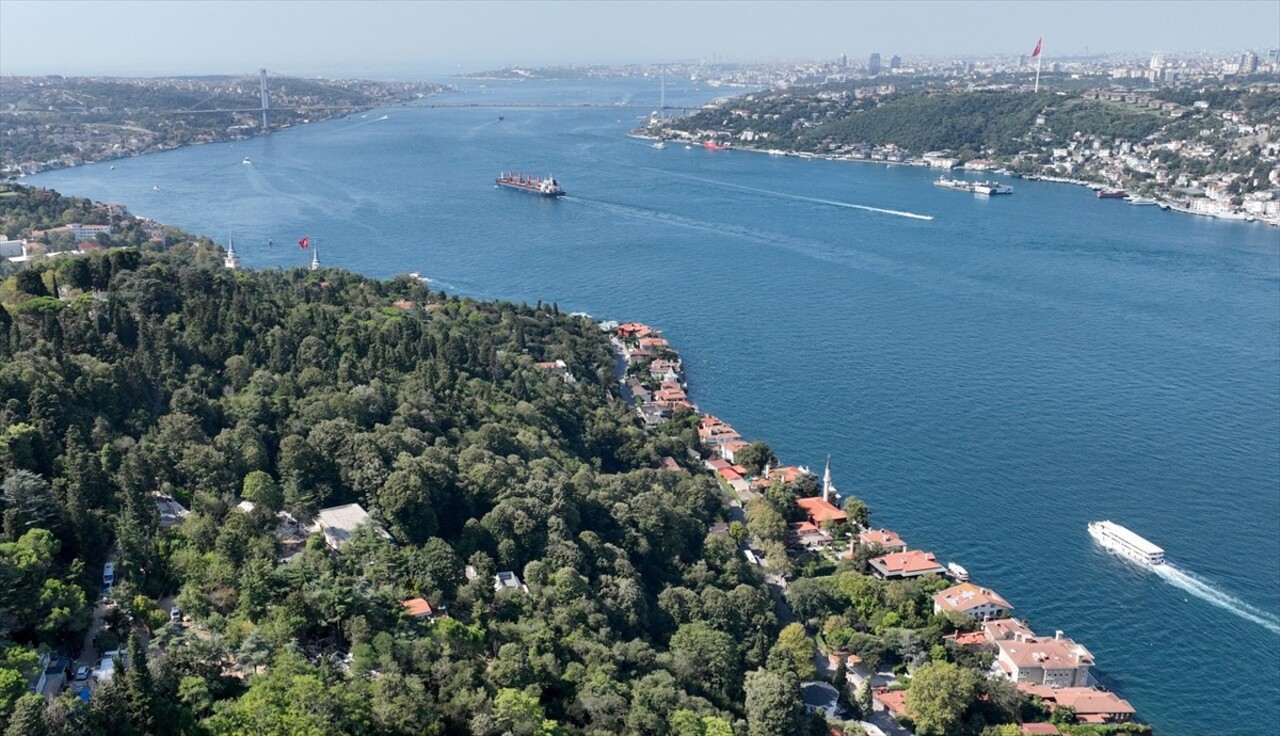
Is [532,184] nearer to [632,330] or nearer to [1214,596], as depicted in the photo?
[632,330]

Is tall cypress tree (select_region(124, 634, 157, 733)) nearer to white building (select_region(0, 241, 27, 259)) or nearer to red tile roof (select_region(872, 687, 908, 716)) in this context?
red tile roof (select_region(872, 687, 908, 716))

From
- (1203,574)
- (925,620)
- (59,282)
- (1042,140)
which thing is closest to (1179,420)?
(1203,574)

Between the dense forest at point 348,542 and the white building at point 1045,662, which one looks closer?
the dense forest at point 348,542

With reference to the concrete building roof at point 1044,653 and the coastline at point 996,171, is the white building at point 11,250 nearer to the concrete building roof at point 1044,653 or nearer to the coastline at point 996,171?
the concrete building roof at point 1044,653

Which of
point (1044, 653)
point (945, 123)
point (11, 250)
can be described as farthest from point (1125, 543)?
point (945, 123)

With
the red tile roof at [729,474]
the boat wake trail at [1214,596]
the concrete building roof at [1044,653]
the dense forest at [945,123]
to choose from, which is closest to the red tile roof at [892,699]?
the concrete building roof at [1044,653]

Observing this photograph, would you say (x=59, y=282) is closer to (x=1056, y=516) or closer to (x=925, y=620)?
(x=925, y=620)

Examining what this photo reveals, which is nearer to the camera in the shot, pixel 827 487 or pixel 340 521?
pixel 340 521
